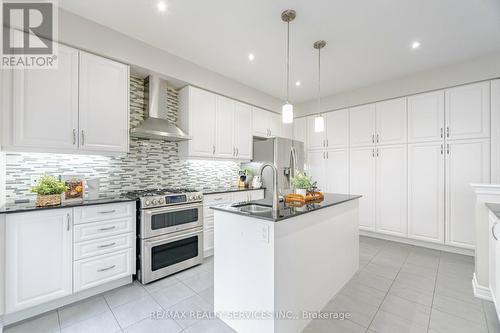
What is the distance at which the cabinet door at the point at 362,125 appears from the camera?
3.98 meters

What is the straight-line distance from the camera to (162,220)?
8.29 ft

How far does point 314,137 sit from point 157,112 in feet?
10.8

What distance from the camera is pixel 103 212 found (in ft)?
7.08

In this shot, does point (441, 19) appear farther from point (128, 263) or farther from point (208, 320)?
point (128, 263)

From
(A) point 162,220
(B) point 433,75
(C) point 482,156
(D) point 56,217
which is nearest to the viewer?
(D) point 56,217

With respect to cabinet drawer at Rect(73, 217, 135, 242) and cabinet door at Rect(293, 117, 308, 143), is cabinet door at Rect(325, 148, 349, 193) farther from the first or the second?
cabinet drawer at Rect(73, 217, 135, 242)

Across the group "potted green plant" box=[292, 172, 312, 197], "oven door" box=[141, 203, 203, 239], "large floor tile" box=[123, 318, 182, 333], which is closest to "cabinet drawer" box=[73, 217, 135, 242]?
"oven door" box=[141, 203, 203, 239]

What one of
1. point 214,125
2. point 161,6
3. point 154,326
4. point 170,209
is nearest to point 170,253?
point 170,209

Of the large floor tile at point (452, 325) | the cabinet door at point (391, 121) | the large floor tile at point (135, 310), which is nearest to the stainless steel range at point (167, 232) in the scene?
the large floor tile at point (135, 310)

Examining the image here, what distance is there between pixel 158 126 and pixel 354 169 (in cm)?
362

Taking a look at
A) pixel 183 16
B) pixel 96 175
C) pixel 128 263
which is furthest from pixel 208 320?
pixel 183 16

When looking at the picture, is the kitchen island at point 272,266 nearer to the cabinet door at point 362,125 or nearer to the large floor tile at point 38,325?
the large floor tile at point 38,325

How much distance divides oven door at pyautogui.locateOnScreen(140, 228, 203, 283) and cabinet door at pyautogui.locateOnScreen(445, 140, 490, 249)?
379cm

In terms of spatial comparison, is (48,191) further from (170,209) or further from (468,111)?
(468,111)
